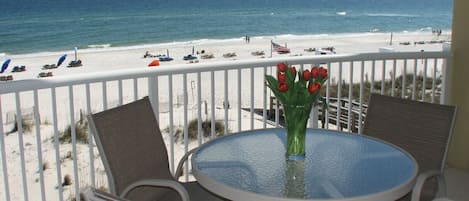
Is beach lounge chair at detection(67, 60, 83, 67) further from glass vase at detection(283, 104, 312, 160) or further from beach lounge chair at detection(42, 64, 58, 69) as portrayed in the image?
glass vase at detection(283, 104, 312, 160)

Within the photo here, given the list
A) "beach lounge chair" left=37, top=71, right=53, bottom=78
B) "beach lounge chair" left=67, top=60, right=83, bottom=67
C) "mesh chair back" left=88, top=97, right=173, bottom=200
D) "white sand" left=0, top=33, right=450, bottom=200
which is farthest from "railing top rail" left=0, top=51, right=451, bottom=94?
"beach lounge chair" left=67, top=60, right=83, bottom=67

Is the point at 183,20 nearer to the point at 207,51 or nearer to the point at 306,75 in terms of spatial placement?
the point at 207,51

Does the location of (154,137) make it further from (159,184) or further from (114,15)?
(114,15)

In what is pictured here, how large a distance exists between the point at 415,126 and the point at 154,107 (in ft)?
5.14

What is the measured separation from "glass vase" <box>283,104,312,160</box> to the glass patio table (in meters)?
0.04

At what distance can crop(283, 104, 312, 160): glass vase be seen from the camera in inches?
80.4

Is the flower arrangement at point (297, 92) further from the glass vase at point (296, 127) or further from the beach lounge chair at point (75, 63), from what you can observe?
the beach lounge chair at point (75, 63)

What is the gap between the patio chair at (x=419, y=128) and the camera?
239 cm

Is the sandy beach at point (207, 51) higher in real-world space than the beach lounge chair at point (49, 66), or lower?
higher

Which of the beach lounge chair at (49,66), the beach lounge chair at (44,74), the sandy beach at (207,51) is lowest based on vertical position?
the beach lounge chair at (44,74)

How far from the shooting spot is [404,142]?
2607mm

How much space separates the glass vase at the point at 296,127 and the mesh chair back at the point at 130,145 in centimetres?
72

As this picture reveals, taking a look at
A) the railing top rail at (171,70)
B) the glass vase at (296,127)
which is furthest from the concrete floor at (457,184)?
the glass vase at (296,127)

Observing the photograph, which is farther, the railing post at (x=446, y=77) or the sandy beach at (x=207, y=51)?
the sandy beach at (x=207, y=51)
